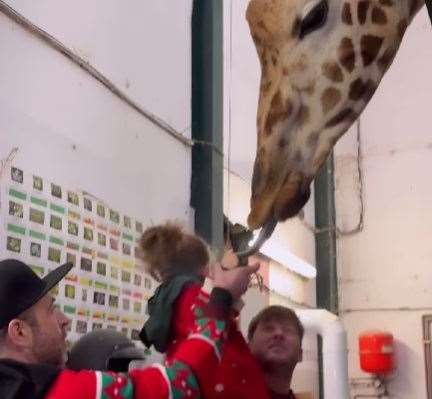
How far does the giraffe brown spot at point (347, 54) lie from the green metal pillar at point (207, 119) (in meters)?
1.33

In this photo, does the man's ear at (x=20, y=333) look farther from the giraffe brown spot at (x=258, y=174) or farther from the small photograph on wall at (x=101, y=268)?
the small photograph on wall at (x=101, y=268)

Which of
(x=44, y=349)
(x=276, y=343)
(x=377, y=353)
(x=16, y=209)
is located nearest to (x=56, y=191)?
(x=16, y=209)

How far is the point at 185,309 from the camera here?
1.30 meters

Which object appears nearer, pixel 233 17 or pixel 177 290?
pixel 177 290

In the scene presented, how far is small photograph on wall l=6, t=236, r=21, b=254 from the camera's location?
5.69 ft

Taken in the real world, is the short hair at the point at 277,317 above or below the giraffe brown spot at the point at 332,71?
below

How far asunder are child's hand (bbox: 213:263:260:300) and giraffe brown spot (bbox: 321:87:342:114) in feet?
1.21

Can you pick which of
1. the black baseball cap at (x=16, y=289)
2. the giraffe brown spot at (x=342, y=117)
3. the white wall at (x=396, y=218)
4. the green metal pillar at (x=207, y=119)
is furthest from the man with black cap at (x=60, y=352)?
the white wall at (x=396, y=218)

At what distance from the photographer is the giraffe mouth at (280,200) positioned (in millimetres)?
1382

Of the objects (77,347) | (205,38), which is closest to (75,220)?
(77,347)

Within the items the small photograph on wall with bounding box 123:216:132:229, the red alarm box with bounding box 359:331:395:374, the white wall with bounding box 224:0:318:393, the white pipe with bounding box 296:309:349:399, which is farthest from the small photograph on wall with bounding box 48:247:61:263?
the red alarm box with bounding box 359:331:395:374

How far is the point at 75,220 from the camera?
2.00 m

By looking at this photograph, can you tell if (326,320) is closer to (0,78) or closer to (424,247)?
(424,247)

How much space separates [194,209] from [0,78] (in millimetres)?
1107
